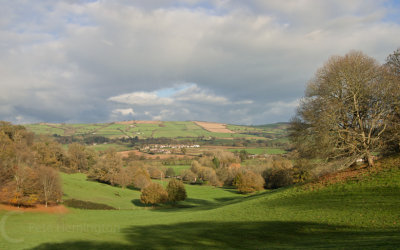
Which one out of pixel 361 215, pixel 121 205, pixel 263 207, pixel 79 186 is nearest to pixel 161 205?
pixel 121 205

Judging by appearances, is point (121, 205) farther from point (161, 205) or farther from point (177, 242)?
point (177, 242)

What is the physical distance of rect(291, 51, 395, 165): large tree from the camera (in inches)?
1038

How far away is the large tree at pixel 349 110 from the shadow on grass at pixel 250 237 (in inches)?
421

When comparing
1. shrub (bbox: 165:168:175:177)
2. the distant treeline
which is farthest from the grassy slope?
the distant treeline

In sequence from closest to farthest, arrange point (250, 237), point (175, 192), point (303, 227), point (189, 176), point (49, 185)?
1. point (250, 237)
2. point (303, 227)
3. point (49, 185)
4. point (175, 192)
5. point (189, 176)

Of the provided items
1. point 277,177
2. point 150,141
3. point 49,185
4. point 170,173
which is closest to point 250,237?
point 49,185

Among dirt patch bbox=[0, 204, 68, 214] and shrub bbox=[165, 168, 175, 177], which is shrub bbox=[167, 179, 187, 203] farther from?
shrub bbox=[165, 168, 175, 177]

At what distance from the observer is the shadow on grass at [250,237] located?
15586 millimetres

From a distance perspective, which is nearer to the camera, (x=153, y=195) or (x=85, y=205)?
(x=85, y=205)

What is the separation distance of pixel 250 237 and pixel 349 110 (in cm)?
1907

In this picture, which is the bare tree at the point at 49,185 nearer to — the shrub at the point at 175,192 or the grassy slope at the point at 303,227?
the grassy slope at the point at 303,227

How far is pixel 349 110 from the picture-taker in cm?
2797

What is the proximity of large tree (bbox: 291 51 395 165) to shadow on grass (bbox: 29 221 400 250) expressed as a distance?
10.7 m

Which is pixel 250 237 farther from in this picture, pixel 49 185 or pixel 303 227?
pixel 49 185
